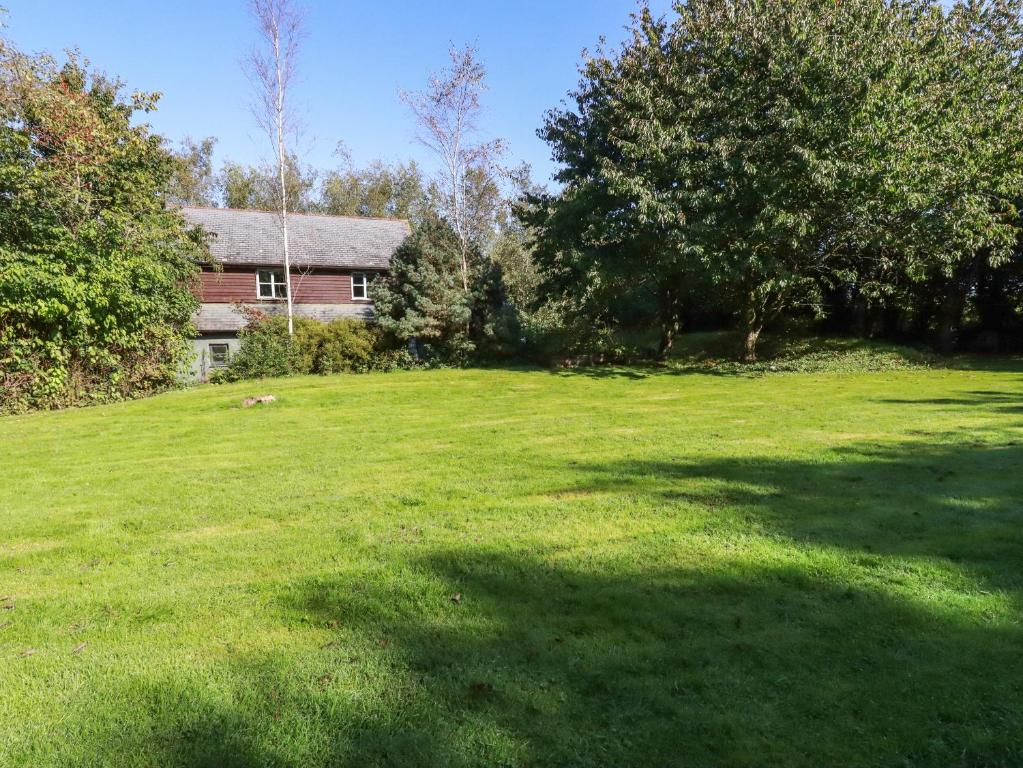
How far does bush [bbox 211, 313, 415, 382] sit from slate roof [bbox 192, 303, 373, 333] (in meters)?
1.37

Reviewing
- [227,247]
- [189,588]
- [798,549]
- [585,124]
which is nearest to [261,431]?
[189,588]

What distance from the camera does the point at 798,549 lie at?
398 centimetres

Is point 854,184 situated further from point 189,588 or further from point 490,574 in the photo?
point 189,588

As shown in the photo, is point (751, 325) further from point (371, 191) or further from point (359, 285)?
point (371, 191)

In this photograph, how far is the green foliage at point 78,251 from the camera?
14133 mm

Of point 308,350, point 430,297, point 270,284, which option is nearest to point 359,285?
point 270,284

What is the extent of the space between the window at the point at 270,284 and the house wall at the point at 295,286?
0.68 ft

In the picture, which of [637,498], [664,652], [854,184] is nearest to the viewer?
[664,652]

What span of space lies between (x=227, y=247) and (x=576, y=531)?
24.7m

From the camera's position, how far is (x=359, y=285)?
2667cm

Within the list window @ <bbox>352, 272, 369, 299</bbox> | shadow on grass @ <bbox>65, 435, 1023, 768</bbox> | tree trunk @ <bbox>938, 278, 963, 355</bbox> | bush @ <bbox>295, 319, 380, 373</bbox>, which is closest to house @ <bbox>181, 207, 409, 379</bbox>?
window @ <bbox>352, 272, 369, 299</bbox>

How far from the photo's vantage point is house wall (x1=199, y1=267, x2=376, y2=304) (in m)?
24.0

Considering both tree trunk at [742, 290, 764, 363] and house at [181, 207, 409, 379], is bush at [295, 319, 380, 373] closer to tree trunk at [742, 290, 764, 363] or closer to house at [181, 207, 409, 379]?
house at [181, 207, 409, 379]

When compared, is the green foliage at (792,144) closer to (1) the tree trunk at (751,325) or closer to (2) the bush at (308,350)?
(1) the tree trunk at (751,325)
